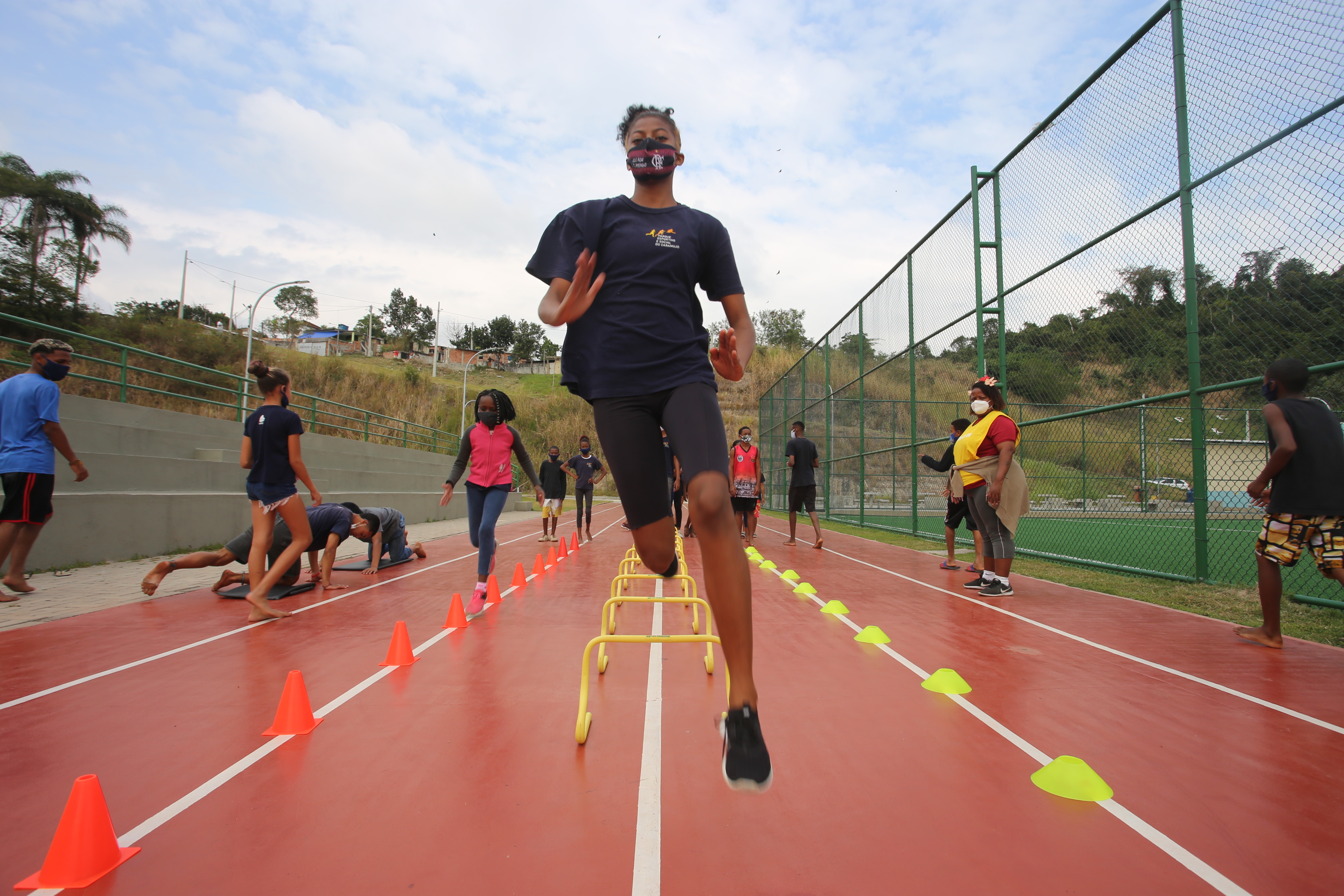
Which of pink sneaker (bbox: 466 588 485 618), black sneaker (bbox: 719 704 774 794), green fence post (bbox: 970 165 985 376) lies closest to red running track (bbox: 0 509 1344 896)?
black sneaker (bbox: 719 704 774 794)

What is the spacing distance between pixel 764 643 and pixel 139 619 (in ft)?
16.0

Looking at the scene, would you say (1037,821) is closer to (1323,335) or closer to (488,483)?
(488,483)

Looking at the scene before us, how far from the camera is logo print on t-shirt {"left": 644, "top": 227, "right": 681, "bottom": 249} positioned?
96.7 inches

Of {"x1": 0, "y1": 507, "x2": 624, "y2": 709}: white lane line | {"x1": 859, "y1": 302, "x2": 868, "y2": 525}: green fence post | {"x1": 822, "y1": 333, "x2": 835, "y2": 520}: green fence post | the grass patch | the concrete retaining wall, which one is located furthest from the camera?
{"x1": 822, "y1": 333, "x2": 835, "y2": 520}: green fence post

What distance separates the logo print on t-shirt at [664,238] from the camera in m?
2.46

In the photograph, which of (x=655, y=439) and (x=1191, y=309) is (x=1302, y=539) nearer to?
(x=1191, y=309)

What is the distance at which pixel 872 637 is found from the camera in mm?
4863

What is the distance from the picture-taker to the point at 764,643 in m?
4.80

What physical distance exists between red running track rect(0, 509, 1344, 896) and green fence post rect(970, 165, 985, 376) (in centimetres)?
636

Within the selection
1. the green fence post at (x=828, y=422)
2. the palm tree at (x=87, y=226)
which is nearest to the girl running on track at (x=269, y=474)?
the green fence post at (x=828, y=422)

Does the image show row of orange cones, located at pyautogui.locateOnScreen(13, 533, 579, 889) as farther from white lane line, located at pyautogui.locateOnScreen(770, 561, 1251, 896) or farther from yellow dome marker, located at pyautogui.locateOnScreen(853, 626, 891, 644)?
yellow dome marker, located at pyautogui.locateOnScreen(853, 626, 891, 644)

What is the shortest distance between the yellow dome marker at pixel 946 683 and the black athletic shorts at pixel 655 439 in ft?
7.06

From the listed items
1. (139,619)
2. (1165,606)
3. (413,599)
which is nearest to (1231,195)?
(1165,606)

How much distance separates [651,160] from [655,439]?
1.02 m
